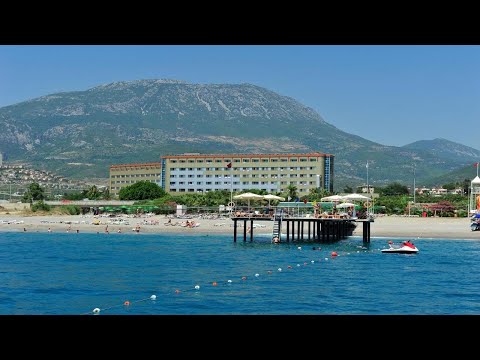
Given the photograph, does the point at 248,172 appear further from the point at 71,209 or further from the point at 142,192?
the point at 71,209

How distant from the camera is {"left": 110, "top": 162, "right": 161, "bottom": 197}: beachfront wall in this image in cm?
14862

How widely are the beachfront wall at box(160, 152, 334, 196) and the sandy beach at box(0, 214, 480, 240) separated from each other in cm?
5137

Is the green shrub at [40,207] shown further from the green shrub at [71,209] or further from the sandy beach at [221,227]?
the sandy beach at [221,227]

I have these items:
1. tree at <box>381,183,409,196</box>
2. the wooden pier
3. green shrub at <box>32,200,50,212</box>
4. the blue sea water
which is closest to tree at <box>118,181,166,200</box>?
green shrub at <box>32,200,50,212</box>

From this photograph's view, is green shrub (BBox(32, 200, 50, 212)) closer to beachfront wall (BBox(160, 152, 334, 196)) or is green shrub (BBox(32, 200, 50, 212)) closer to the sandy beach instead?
the sandy beach

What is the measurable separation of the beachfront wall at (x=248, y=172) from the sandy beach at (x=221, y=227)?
51.4 m

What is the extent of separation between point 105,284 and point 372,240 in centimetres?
2967

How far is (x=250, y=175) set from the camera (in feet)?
428

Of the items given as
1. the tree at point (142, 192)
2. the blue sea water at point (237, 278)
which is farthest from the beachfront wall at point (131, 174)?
the blue sea water at point (237, 278)

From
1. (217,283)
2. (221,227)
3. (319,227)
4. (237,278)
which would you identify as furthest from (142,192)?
(217,283)

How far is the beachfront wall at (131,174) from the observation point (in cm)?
14862

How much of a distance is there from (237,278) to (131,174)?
126007mm
